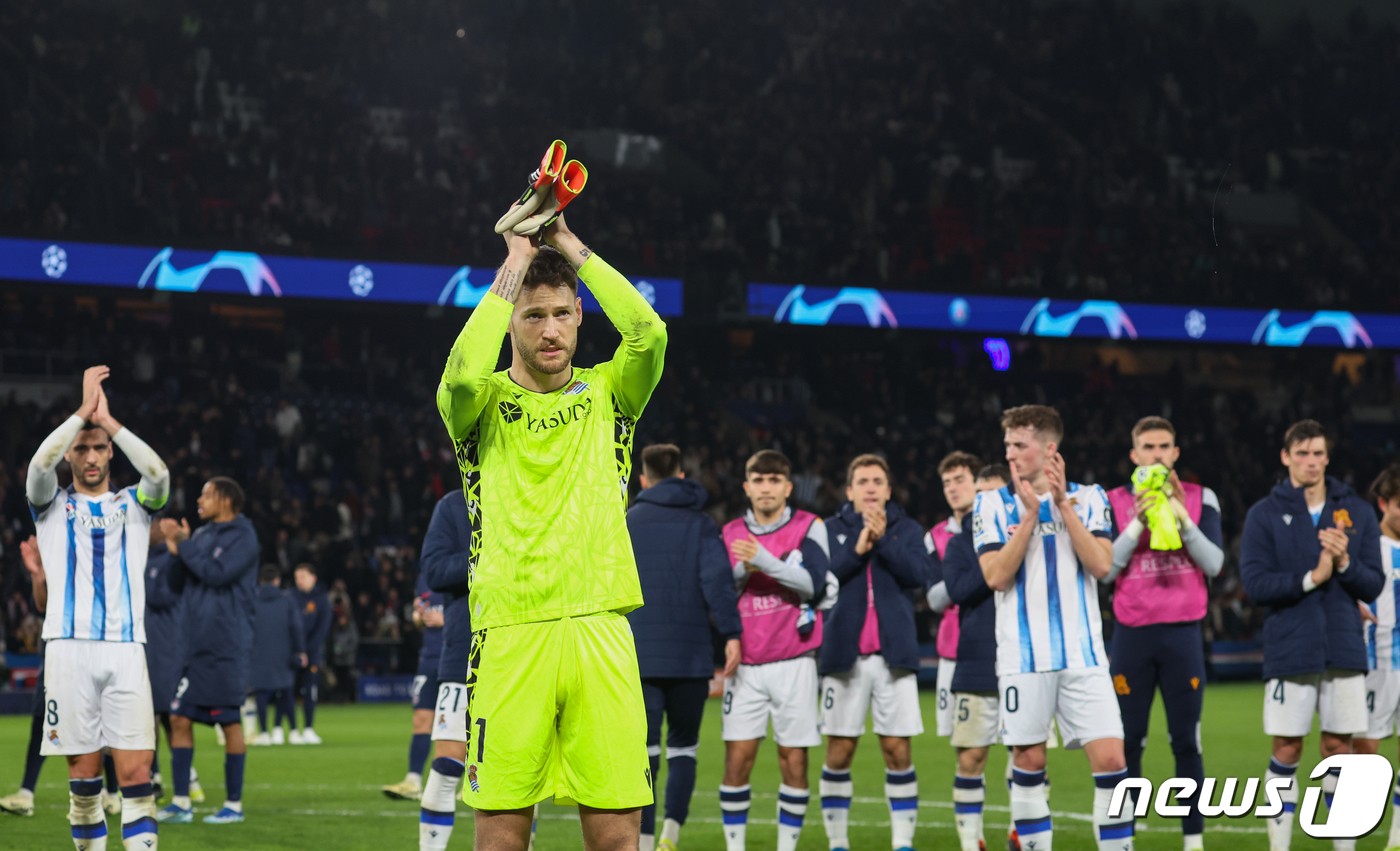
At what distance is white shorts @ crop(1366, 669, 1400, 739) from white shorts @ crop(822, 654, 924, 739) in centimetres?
262

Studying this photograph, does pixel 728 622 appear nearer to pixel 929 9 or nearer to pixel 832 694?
pixel 832 694

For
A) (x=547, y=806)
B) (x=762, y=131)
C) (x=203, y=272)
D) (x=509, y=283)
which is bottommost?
(x=547, y=806)

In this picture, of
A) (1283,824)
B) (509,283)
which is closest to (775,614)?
(1283,824)

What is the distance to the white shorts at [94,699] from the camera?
8.12 metres

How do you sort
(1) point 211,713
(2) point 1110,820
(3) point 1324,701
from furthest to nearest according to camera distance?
(1) point 211,713 → (3) point 1324,701 → (2) point 1110,820

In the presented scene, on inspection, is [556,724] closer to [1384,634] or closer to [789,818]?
[789,818]

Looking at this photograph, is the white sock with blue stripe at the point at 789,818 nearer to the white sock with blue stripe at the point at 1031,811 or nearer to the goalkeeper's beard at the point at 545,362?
the white sock with blue stripe at the point at 1031,811

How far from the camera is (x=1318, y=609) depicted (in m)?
8.89

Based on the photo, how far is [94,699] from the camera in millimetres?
8195

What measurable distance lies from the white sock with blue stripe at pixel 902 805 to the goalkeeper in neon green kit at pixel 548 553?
477 cm

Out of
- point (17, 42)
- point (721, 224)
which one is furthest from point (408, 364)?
point (17, 42)

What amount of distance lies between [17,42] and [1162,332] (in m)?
22.5

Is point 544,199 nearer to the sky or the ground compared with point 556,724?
nearer to the sky

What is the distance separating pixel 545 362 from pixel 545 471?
33 centimetres
